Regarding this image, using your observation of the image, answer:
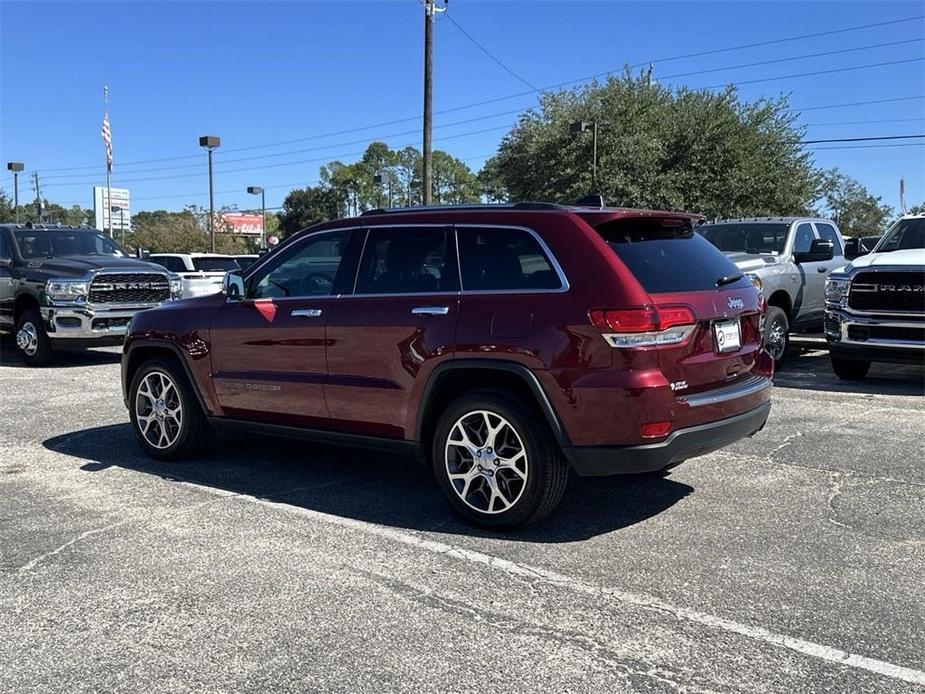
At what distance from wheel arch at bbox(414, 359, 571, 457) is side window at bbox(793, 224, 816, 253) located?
7973 mm

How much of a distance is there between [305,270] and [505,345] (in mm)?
1814

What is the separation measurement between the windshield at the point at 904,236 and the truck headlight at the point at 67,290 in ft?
34.8

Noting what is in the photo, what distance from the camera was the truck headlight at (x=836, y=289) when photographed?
31.1 feet

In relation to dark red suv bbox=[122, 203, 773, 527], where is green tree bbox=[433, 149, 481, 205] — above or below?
above

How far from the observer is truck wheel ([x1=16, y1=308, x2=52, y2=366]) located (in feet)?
39.3

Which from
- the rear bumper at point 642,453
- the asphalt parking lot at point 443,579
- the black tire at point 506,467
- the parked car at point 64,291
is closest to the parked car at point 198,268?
the parked car at point 64,291

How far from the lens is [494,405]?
14.8 ft

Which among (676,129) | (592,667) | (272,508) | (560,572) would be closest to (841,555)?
(560,572)

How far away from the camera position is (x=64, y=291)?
11.7m

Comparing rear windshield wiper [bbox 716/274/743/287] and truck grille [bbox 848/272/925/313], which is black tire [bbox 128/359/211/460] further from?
truck grille [bbox 848/272/925/313]

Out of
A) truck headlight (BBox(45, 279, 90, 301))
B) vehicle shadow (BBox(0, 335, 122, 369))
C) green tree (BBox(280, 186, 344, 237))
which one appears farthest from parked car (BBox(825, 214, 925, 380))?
green tree (BBox(280, 186, 344, 237))

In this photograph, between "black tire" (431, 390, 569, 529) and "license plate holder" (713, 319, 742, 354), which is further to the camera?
"license plate holder" (713, 319, 742, 354)

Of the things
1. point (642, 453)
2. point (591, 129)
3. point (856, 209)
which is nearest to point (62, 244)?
point (642, 453)

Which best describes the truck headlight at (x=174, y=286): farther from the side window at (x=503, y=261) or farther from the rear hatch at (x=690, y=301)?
the rear hatch at (x=690, y=301)
